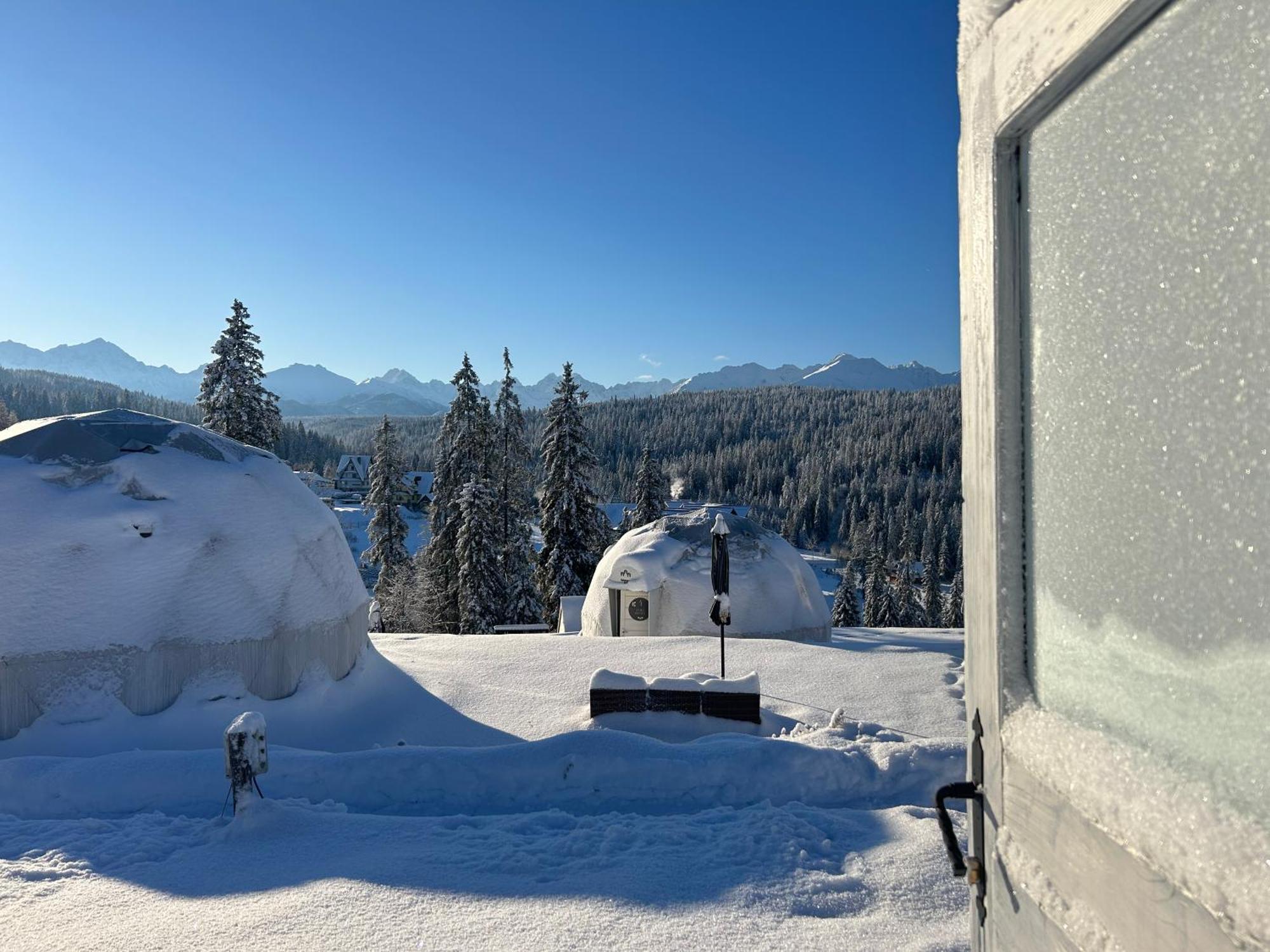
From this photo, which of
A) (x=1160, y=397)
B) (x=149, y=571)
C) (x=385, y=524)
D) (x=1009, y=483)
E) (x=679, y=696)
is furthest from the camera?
(x=385, y=524)

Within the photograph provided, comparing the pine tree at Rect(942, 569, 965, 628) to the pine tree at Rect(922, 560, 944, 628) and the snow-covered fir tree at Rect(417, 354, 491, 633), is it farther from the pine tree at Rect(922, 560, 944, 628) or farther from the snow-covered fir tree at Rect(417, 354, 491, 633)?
the snow-covered fir tree at Rect(417, 354, 491, 633)

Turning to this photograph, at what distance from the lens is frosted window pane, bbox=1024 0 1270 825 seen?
922 millimetres

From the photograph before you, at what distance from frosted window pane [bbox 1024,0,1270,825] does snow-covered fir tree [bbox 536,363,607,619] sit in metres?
26.9

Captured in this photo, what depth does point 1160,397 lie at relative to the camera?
108 centimetres

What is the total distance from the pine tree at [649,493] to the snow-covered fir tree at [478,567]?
6843mm

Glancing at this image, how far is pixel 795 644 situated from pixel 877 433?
120m

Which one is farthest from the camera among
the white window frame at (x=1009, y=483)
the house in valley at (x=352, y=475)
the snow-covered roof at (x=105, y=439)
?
→ the house in valley at (x=352, y=475)

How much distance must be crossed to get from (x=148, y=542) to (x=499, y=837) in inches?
296

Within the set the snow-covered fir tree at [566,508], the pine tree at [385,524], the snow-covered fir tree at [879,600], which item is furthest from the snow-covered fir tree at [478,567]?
the snow-covered fir tree at [879,600]

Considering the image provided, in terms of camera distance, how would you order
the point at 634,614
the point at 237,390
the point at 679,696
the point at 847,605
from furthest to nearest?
1. the point at 847,605
2. the point at 237,390
3. the point at 634,614
4. the point at 679,696

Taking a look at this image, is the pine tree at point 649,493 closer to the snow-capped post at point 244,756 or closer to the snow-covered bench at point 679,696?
the snow-covered bench at point 679,696

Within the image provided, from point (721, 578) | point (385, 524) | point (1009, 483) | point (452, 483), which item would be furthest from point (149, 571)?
point (385, 524)

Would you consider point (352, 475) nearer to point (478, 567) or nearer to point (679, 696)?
point (478, 567)

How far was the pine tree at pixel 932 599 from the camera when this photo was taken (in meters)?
54.5
